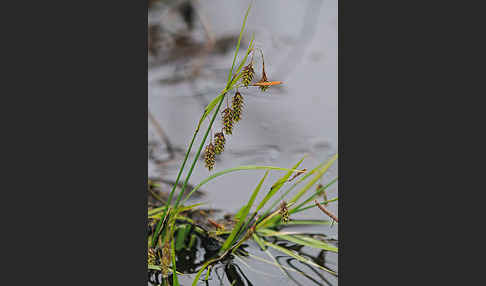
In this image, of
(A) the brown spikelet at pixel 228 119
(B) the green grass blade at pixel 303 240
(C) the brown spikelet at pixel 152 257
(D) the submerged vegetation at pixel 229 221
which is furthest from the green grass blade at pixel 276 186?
(C) the brown spikelet at pixel 152 257

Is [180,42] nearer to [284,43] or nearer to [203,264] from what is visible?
[284,43]

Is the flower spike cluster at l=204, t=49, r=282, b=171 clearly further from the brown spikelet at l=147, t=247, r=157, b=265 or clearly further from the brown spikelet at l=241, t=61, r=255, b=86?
the brown spikelet at l=147, t=247, r=157, b=265

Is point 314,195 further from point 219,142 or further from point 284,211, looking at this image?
point 219,142

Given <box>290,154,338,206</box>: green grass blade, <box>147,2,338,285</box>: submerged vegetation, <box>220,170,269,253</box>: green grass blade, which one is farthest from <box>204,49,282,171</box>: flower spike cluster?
<box>290,154,338,206</box>: green grass blade

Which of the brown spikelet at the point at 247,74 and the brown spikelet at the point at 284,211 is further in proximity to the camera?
the brown spikelet at the point at 284,211

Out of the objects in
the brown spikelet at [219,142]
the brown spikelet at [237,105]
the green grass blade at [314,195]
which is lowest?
the green grass blade at [314,195]

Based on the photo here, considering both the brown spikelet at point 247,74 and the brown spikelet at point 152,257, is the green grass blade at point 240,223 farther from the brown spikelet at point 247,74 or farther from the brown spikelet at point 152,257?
the brown spikelet at point 247,74
